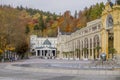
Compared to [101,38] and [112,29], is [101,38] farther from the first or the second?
[112,29]

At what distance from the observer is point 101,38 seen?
8938 cm

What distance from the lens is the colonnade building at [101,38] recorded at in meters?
78.2

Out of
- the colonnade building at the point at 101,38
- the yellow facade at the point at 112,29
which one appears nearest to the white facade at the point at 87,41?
the colonnade building at the point at 101,38

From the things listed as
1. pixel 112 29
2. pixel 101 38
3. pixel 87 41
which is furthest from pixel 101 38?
pixel 87 41

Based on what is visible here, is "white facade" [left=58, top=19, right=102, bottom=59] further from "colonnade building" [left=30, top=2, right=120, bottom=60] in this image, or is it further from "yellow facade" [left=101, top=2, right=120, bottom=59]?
"yellow facade" [left=101, top=2, right=120, bottom=59]

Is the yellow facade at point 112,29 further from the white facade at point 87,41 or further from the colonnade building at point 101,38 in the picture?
the white facade at point 87,41

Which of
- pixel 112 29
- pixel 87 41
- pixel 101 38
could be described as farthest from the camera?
pixel 87 41

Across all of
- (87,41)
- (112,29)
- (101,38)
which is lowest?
(101,38)

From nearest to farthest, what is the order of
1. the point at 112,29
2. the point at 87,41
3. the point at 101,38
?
the point at 112,29
the point at 101,38
the point at 87,41

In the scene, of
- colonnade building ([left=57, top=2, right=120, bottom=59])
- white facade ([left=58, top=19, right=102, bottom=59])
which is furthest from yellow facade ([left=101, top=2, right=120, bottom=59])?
white facade ([left=58, top=19, right=102, bottom=59])

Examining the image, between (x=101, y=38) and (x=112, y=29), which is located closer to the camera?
(x=112, y=29)

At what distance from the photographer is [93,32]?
102m

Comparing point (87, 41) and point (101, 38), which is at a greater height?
point (87, 41)

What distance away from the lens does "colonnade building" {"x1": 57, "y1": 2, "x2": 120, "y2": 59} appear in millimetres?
78188
